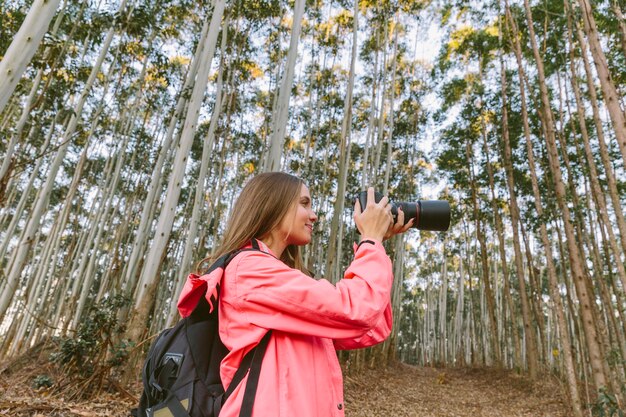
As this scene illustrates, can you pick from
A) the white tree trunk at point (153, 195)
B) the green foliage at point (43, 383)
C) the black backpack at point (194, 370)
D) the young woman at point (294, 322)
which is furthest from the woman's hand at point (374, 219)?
the white tree trunk at point (153, 195)

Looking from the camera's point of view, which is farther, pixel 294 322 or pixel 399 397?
pixel 399 397

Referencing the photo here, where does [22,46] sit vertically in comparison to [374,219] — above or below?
above

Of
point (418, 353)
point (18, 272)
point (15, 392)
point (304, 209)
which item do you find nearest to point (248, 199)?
point (304, 209)

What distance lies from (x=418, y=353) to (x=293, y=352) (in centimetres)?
3357

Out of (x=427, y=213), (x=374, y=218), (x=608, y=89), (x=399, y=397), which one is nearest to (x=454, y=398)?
(x=399, y=397)

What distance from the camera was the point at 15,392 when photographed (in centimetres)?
438

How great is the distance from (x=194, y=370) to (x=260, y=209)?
0.46 m

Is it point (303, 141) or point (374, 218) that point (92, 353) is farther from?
point (303, 141)

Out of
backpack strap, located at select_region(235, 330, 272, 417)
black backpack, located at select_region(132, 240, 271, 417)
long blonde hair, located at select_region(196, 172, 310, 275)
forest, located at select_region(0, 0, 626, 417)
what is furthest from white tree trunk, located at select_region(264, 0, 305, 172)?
Result: backpack strap, located at select_region(235, 330, 272, 417)

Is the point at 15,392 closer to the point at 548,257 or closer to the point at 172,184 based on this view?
the point at 172,184

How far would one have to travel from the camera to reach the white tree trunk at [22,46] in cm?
229

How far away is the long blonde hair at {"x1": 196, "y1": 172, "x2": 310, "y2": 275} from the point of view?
1.11 meters

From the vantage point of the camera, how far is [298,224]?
3.80 ft

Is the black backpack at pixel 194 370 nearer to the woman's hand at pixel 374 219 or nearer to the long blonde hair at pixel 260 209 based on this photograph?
the long blonde hair at pixel 260 209
